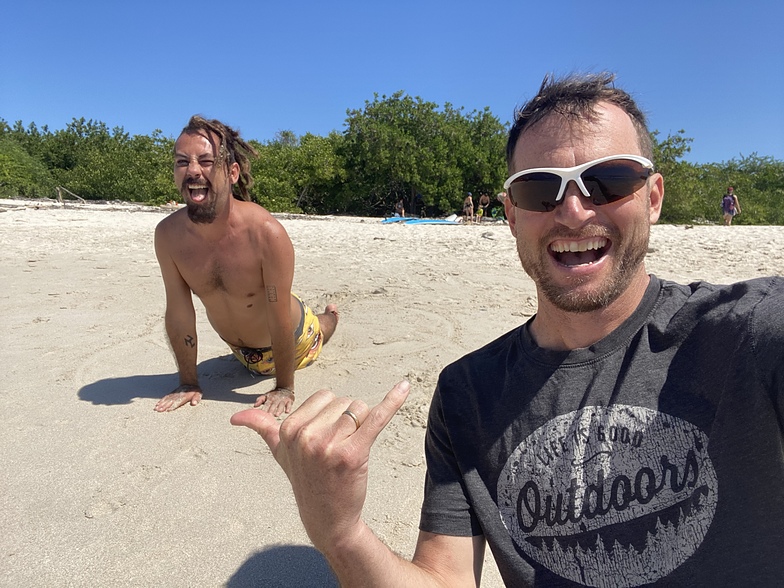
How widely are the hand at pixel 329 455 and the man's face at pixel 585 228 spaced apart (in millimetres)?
559

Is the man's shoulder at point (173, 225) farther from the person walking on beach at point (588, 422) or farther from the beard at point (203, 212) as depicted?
the person walking on beach at point (588, 422)

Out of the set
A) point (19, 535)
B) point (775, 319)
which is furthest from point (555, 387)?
point (19, 535)

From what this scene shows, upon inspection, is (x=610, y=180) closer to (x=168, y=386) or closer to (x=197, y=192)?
(x=197, y=192)

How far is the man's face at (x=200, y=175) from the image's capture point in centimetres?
326

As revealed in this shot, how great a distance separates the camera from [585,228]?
1.44 metres

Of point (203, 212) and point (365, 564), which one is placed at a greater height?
point (203, 212)

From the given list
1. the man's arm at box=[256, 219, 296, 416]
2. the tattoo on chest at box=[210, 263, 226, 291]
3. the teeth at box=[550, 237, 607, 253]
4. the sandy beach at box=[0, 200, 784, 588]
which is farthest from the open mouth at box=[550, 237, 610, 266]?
the tattoo on chest at box=[210, 263, 226, 291]

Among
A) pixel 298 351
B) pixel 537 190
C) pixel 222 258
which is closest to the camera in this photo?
pixel 537 190

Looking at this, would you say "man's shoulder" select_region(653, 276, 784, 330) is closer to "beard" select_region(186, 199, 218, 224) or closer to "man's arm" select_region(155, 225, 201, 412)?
"beard" select_region(186, 199, 218, 224)

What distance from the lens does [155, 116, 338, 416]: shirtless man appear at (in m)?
3.32

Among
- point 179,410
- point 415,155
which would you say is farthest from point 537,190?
point 415,155

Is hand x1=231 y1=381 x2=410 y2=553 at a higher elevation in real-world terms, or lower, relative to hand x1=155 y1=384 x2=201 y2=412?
higher

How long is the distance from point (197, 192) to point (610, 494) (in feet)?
9.44

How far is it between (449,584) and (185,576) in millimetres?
1149
